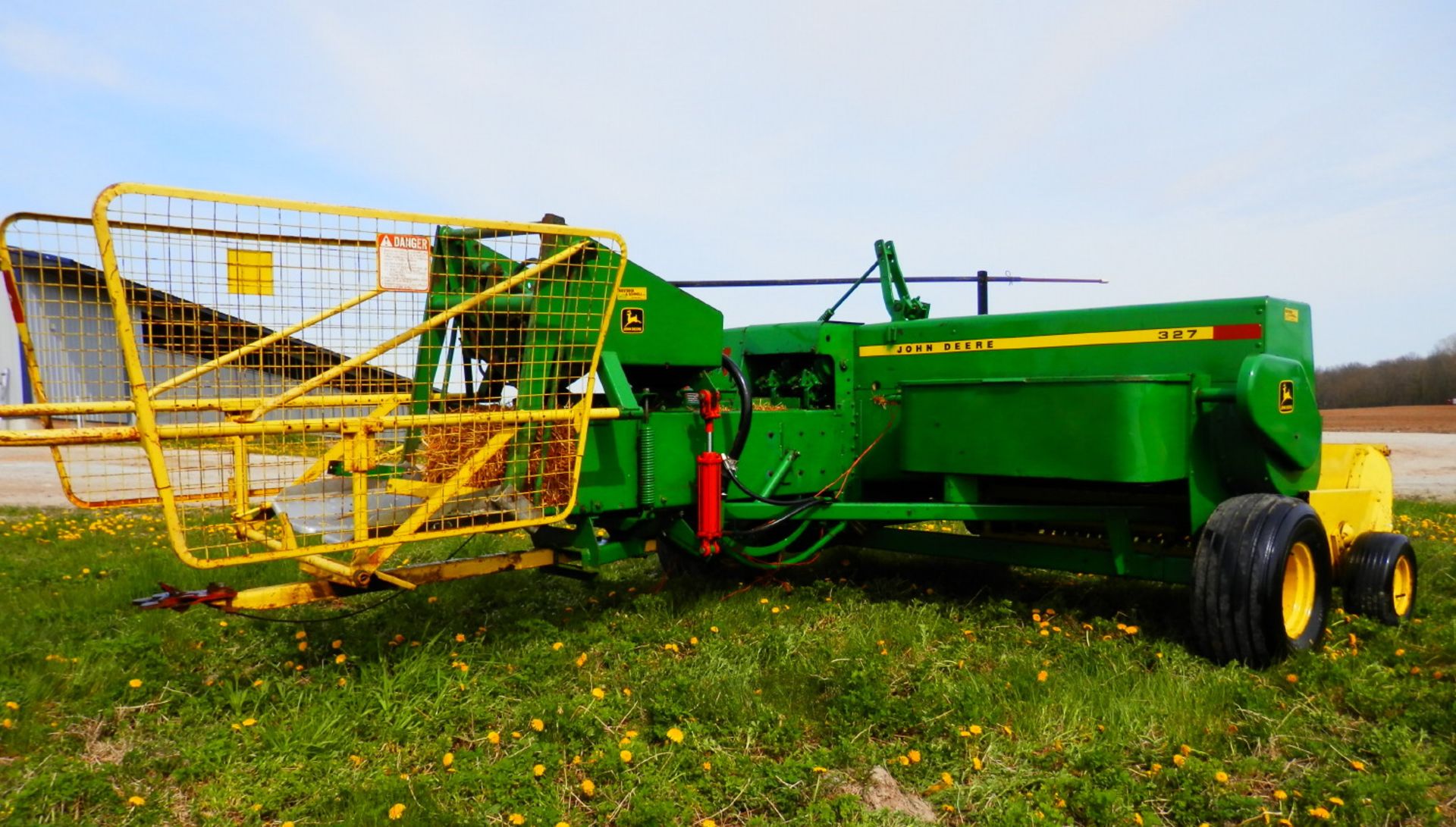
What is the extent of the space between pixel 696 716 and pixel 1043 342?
2.90m

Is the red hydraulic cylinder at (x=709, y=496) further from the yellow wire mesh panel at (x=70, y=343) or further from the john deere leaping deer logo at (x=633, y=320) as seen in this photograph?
the yellow wire mesh panel at (x=70, y=343)

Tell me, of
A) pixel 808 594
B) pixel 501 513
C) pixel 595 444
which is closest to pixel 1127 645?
pixel 808 594

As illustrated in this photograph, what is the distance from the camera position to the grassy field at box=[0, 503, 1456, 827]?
114 inches

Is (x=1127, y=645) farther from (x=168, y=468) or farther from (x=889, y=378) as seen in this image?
(x=168, y=468)

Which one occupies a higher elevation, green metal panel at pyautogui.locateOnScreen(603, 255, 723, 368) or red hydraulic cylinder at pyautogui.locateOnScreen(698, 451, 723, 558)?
green metal panel at pyautogui.locateOnScreen(603, 255, 723, 368)

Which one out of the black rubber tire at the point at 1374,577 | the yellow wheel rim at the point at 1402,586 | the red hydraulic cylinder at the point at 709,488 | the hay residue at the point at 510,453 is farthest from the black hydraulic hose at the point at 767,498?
the yellow wheel rim at the point at 1402,586

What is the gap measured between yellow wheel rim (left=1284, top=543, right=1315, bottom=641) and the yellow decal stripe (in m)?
1.10

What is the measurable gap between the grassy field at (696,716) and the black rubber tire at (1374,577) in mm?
190

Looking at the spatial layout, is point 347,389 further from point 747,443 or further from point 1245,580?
point 1245,580

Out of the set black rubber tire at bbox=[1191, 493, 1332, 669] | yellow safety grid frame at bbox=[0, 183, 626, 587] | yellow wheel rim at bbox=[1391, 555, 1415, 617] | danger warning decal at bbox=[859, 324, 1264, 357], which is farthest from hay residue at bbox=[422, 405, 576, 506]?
yellow wheel rim at bbox=[1391, 555, 1415, 617]

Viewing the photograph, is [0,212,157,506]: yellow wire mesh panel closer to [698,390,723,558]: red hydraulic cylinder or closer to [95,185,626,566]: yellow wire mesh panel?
[95,185,626,566]: yellow wire mesh panel

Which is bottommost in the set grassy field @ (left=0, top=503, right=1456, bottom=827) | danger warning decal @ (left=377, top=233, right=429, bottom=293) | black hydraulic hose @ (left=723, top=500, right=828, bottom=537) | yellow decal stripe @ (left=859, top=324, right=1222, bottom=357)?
grassy field @ (left=0, top=503, right=1456, bottom=827)

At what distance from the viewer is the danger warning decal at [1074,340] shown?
15.2ft

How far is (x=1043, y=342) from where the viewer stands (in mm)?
5152
